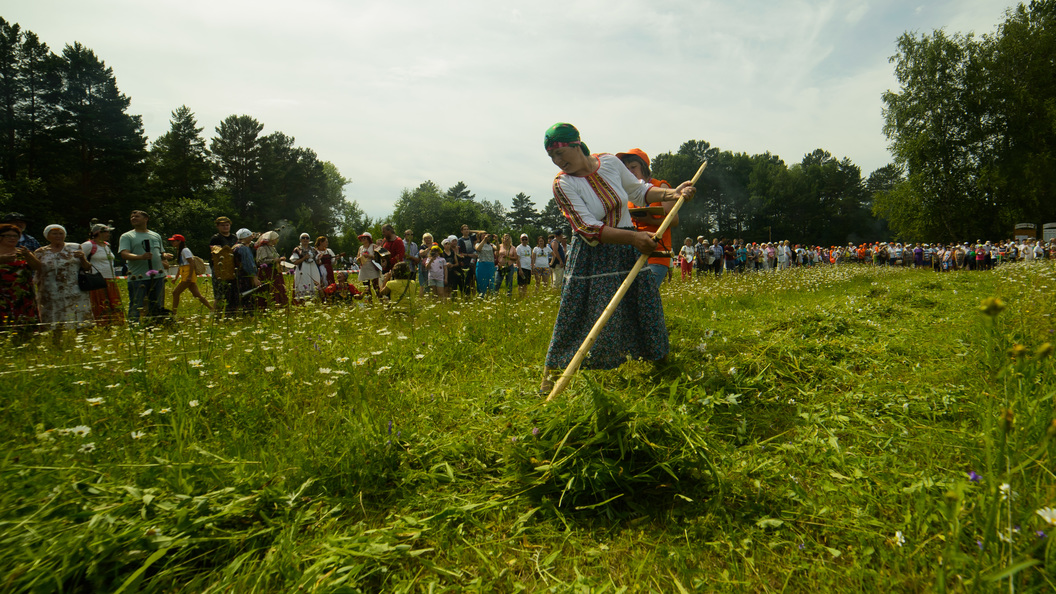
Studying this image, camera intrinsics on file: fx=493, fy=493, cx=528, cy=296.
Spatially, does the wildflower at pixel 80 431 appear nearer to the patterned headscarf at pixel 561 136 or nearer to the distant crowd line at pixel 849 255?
the patterned headscarf at pixel 561 136

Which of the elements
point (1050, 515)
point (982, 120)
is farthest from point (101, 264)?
point (982, 120)

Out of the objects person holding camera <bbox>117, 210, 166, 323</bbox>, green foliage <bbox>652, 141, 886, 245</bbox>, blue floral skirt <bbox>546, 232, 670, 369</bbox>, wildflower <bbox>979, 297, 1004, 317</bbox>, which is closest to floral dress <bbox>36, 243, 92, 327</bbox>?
person holding camera <bbox>117, 210, 166, 323</bbox>

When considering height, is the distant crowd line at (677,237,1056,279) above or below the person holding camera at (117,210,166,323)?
below

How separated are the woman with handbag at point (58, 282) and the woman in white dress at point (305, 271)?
3.38m

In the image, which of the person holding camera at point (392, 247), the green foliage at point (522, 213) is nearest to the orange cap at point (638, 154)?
the person holding camera at point (392, 247)

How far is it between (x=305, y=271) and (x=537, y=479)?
29.5ft

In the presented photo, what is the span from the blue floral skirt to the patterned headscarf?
2.42 ft

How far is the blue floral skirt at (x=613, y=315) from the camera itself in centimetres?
368

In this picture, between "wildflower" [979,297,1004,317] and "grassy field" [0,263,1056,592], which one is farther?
"grassy field" [0,263,1056,592]

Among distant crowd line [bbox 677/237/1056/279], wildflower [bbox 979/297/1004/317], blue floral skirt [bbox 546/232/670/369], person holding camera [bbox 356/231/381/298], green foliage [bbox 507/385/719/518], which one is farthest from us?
distant crowd line [bbox 677/237/1056/279]

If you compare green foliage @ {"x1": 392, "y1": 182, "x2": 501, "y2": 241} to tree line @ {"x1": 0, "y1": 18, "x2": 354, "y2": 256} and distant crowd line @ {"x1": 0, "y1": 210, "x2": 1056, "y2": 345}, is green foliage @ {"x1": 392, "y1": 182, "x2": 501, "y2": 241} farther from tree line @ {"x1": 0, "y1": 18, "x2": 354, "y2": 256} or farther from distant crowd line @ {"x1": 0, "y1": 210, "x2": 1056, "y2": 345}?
distant crowd line @ {"x1": 0, "y1": 210, "x2": 1056, "y2": 345}

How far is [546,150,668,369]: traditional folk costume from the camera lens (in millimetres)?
3646

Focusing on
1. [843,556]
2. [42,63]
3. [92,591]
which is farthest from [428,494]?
[42,63]

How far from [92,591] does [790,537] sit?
248 centimetres
